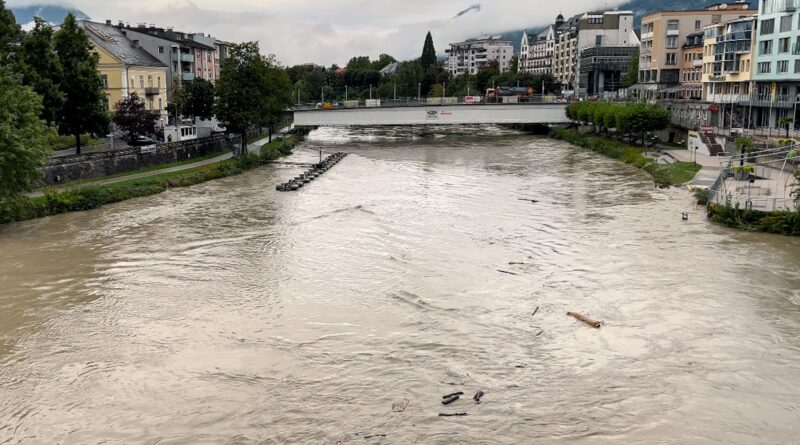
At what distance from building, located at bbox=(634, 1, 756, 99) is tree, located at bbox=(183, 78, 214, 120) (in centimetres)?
5078

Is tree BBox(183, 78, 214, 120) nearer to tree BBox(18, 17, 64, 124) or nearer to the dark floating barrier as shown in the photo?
the dark floating barrier

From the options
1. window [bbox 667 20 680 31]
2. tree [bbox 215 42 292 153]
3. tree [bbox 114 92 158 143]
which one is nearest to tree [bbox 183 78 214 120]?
tree [bbox 215 42 292 153]

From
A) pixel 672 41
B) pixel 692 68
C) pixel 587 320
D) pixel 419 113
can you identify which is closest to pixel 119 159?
pixel 587 320

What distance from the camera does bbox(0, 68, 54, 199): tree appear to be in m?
29.0

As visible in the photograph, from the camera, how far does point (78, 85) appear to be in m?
42.3

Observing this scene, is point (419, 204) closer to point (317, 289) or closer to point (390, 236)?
point (390, 236)

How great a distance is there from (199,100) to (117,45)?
9105 millimetres

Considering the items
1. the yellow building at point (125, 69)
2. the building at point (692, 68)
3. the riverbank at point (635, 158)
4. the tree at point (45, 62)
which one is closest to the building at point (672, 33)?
the building at point (692, 68)

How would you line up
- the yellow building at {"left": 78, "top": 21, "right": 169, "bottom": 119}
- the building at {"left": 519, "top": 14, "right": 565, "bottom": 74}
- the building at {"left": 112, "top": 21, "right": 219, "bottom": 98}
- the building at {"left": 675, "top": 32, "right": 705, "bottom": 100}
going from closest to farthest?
the yellow building at {"left": 78, "top": 21, "right": 169, "bottom": 119} → the building at {"left": 112, "top": 21, "right": 219, "bottom": 98} → the building at {"left": 675, "top": 32, "right": 705, "bottom": 100} → the building at {"left": 519, "top": 14, "right": 565, "bottom": 74}

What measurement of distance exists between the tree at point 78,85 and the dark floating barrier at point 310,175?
1143 cm

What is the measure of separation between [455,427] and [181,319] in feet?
29.4

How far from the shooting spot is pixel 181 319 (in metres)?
19.6

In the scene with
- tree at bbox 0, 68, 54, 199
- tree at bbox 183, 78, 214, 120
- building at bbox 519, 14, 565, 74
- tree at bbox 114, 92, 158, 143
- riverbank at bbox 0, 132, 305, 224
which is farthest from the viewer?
building at bbox 519, 14, 565, 74

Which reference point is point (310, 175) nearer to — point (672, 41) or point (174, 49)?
point (174, 49)
